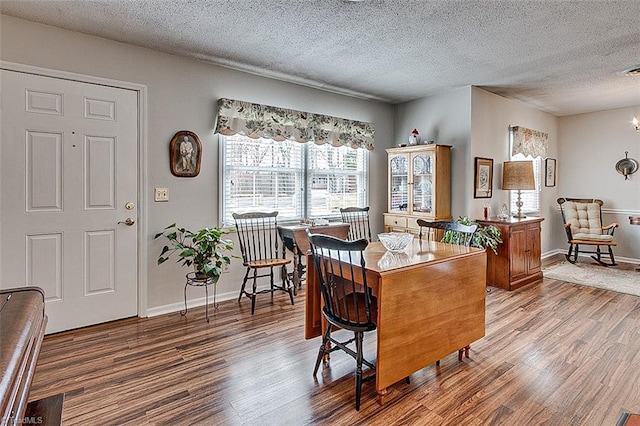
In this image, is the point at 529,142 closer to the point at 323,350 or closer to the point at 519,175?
the point at 519,175

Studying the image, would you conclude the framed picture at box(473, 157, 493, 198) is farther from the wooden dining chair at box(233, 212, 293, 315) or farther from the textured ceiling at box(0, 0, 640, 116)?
the wooden dining chair at box(233, 212, 293, 315)

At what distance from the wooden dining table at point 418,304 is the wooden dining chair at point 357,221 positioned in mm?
1960

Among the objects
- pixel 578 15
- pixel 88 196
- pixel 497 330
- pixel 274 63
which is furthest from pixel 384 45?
pixel 88 196

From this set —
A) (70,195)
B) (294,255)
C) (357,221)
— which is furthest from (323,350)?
(357,221)

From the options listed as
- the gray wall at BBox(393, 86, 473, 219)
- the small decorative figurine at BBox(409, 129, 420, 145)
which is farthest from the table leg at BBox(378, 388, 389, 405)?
the small decorative figurine at BBox(409, 129, 420, 145)

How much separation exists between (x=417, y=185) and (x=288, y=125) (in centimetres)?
181

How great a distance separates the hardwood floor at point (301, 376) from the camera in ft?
6.09

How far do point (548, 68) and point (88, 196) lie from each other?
4538mm

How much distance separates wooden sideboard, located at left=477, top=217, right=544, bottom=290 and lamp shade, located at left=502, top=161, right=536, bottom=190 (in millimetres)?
441

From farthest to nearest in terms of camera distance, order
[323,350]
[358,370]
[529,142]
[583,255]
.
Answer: [583,255]
[529,142]
[323,350]
[358,370]

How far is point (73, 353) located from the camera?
99.0 inches

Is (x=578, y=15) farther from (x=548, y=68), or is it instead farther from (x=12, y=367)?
(x=12, y=367)

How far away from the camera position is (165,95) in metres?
3.27

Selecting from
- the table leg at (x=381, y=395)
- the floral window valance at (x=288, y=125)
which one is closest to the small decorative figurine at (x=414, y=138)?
the floral window valance at (x=288, y=125)
